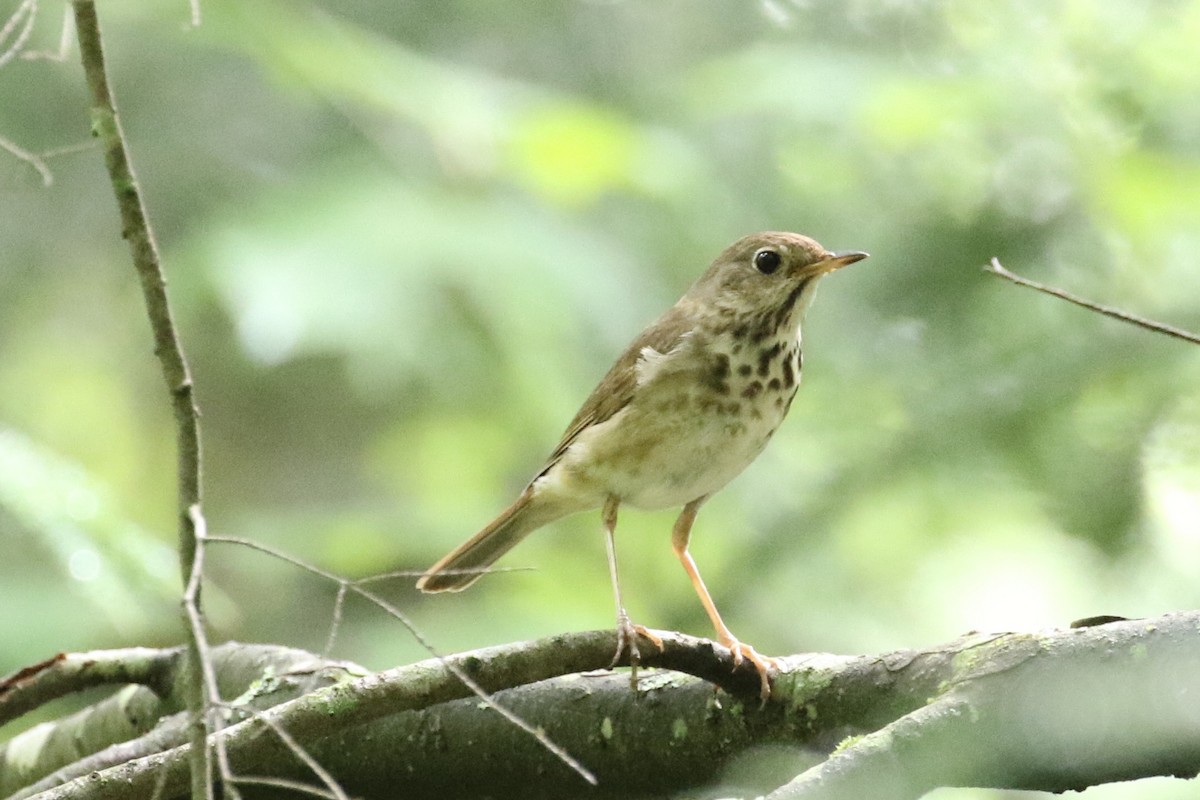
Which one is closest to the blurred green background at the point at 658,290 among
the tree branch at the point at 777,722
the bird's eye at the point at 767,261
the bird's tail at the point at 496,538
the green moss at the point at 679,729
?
the bird's tail at the point at 496,538

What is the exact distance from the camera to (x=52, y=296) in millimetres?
7773

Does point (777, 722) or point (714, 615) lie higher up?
point (714, 615)

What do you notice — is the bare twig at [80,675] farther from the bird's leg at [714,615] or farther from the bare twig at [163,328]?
the bare twig at [163,328]

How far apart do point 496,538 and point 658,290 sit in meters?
1.89

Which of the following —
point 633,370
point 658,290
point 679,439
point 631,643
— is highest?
point 658,290

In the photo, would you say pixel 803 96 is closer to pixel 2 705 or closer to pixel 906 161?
pixel 906 161

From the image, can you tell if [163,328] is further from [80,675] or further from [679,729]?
[80,675]

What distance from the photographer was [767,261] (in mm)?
4113

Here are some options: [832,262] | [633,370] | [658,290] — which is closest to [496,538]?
[633,370]

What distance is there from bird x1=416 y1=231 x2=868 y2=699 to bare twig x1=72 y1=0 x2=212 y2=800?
191 cm

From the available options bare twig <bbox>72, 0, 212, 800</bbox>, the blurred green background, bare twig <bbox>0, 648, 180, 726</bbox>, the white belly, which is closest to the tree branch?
bare twig <bbox>72, 0, 212, 800</bbox>

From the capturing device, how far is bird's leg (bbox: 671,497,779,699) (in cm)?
261

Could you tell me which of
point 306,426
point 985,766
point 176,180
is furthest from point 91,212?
point 985,766

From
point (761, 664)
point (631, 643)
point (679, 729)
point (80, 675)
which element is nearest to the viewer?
point (631, 643)
